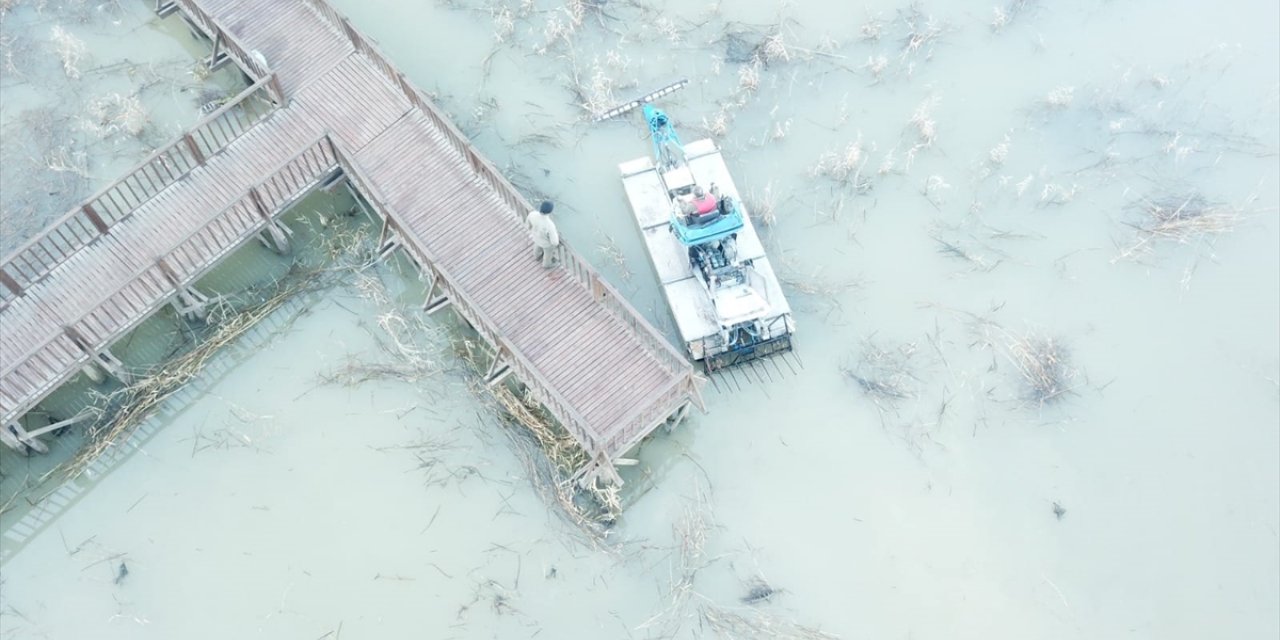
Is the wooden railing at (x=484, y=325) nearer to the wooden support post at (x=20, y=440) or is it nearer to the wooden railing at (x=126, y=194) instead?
the wooden railing at (x=126, y=194)

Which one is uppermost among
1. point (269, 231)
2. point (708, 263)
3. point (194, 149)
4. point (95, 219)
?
point (194, 149)

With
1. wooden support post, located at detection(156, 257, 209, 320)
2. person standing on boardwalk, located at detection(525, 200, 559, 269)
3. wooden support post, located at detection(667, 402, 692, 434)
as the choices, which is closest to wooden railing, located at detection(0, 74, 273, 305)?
wooden support post, located at detection(156, 257, 209, 320)

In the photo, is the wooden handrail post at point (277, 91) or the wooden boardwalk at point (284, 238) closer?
the wooden boardwalk at point (284, 238)

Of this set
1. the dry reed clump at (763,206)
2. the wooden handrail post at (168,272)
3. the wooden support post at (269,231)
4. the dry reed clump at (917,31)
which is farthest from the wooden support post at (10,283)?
the dry reed clump at (917,31)

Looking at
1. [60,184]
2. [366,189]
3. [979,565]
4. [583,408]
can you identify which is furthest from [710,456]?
[60,184]

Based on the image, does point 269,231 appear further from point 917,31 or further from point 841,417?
point 917,31

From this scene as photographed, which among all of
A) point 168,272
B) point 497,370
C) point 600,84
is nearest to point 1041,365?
point 497,370

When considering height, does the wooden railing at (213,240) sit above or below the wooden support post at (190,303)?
above
